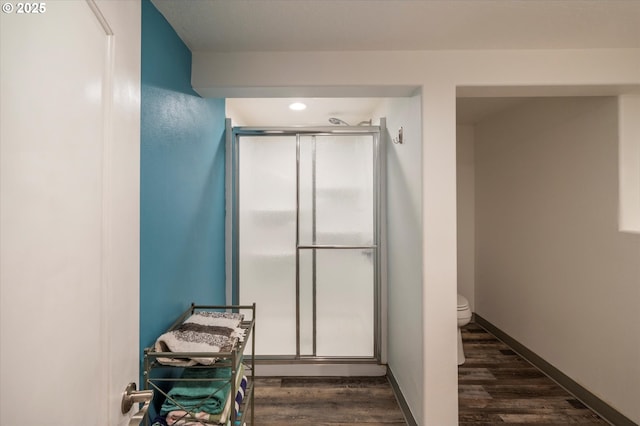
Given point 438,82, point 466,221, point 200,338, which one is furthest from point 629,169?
point 200,338

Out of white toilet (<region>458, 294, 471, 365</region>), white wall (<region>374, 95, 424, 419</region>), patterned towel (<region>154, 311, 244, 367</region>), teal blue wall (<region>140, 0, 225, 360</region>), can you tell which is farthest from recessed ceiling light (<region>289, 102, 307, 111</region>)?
white toilet (<region>458, 294, 471, 365</region>)

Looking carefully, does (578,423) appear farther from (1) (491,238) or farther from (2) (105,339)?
(2) (105,339)

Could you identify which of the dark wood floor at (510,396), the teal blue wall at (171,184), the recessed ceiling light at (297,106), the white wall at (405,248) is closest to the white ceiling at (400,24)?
the teal blue wall at (171,184)

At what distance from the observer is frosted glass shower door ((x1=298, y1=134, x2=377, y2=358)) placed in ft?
9.66

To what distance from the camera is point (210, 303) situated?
247cm

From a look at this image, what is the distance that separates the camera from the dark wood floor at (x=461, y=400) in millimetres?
2248

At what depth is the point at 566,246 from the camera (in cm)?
260

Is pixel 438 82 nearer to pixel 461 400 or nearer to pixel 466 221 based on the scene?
pixel 461 400

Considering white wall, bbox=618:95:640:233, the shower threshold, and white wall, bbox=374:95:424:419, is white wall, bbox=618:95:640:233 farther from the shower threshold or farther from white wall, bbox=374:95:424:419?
the shower threshold

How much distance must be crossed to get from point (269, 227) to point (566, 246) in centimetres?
229

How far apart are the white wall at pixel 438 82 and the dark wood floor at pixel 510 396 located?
0.60 m

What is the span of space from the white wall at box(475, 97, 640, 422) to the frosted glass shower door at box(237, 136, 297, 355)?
2044 mm

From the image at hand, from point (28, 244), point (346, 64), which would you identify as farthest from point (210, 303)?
point (28, 244)

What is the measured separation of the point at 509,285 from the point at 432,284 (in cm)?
190
